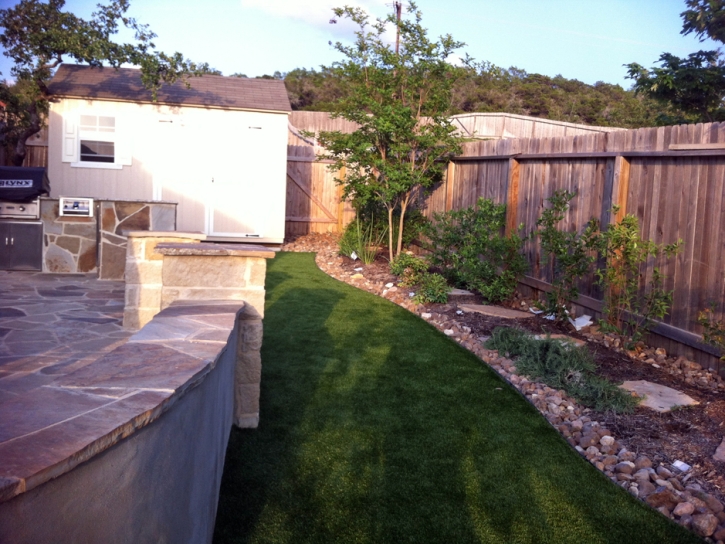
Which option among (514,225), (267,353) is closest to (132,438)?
(267,353)

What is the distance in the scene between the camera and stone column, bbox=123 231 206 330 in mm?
5559

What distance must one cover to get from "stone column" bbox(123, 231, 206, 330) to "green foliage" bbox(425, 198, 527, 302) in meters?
3.91

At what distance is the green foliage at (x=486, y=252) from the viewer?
26.3 feet

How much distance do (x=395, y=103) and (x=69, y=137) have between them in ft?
21.9

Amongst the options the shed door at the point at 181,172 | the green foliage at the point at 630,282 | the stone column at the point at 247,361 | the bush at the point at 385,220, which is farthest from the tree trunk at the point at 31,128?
the green foliage at the point at 630,282

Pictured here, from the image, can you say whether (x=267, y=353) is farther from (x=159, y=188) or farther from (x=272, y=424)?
(x=159, y=188)

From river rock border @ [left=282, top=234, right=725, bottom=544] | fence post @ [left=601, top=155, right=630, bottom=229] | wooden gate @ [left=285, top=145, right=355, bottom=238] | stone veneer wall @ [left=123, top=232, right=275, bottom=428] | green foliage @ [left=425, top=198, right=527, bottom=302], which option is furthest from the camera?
wooden gate @ [left=285, top=145, right=355, bottom=238]

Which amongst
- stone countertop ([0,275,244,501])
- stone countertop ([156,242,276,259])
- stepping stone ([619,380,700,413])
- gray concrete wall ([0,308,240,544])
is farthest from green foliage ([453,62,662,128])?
gray concrete wall ([0,308,240,544])

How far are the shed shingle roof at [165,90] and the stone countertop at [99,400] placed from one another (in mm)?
11015

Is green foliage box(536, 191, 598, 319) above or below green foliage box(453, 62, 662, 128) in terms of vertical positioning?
below

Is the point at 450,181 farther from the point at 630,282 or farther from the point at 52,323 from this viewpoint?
the point at 52,323

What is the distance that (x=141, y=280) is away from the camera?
5.58 meters

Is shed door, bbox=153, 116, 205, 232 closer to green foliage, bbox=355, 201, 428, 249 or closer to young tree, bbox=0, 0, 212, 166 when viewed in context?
young tree, bbox=0, 0, 212, 166

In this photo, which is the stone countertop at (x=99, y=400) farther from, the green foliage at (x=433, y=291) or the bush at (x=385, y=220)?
the bush at (x=385, y=220)
